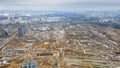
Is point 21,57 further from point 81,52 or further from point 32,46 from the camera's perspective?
point 81,52

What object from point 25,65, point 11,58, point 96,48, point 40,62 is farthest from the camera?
point 96,48

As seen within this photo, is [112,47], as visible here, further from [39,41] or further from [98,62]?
[39,41]

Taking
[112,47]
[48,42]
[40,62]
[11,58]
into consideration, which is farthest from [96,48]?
[11,58]

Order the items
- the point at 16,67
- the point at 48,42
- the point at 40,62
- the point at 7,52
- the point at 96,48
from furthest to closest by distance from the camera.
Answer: the point at 48,42
the point at 96,48
the point at 7,52
the point at 40,62
the point at 16,67

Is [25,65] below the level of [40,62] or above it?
above

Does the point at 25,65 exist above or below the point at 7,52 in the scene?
above

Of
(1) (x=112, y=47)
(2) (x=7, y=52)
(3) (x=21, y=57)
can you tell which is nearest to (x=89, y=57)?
(1) (x=112, y=47)

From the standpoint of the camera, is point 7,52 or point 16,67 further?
point 7,52

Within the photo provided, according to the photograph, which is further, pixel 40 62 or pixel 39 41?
pixel 39 41

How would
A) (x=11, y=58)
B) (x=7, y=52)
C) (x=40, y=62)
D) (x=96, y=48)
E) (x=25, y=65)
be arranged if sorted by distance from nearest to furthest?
(x=25, y=65)
(x=40, y=62)
(x=11, y=58)
(x=7, y=52)
(x=96, y=48)
